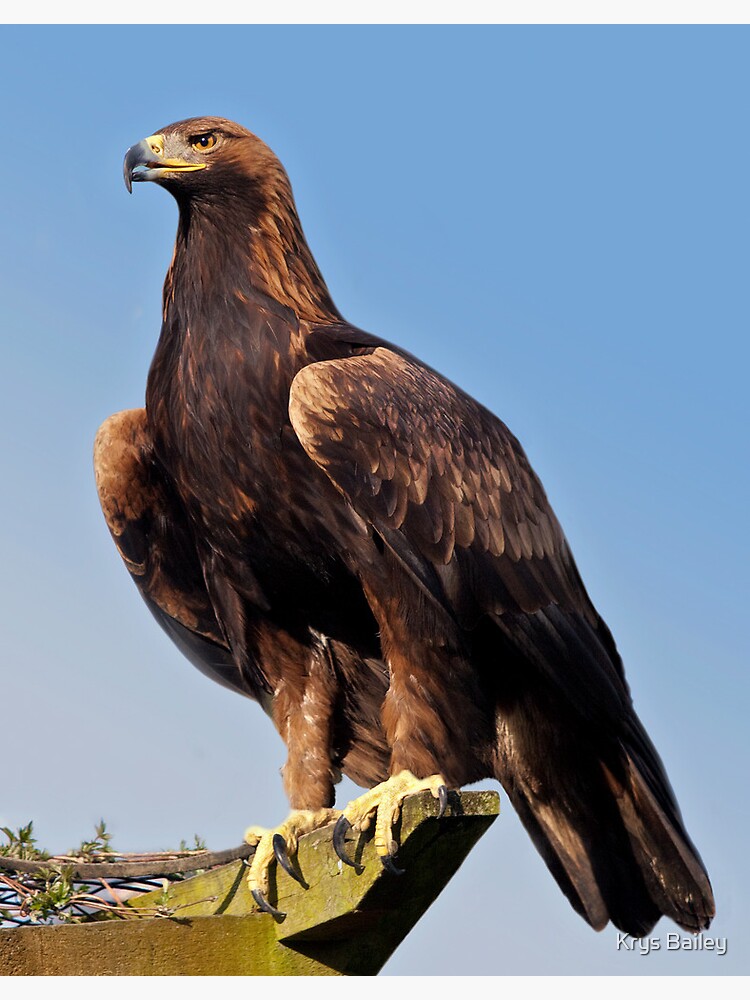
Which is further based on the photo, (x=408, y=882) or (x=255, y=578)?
(x=255, y=578)

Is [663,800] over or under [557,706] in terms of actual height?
under

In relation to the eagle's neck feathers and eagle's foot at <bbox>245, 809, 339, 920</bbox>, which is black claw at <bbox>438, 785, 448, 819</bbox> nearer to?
eagle's foot at <bbox>245, 809, 339, 920</bbox>

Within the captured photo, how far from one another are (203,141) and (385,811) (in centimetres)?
244

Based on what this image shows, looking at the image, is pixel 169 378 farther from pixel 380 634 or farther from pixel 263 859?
pixel 263 859

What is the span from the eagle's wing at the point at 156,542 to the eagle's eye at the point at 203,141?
0.97m

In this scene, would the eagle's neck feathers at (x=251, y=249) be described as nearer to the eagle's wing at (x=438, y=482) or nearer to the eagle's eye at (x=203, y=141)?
the eagle's eye at (x=203, y=141)

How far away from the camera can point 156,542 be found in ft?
16.7

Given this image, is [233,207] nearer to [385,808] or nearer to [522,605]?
[522,605]

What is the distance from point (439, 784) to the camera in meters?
3.96

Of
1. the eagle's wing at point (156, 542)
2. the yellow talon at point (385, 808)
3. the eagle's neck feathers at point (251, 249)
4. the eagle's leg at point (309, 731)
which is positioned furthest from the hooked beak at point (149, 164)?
the yellow talon at point (385, 808)

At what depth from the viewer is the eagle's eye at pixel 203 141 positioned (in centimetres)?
476

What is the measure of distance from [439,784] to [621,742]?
3.33 ft

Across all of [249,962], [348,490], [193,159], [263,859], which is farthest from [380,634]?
[193,159]

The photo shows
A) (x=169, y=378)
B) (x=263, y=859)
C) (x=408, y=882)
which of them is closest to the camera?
(x=408, y=882)
